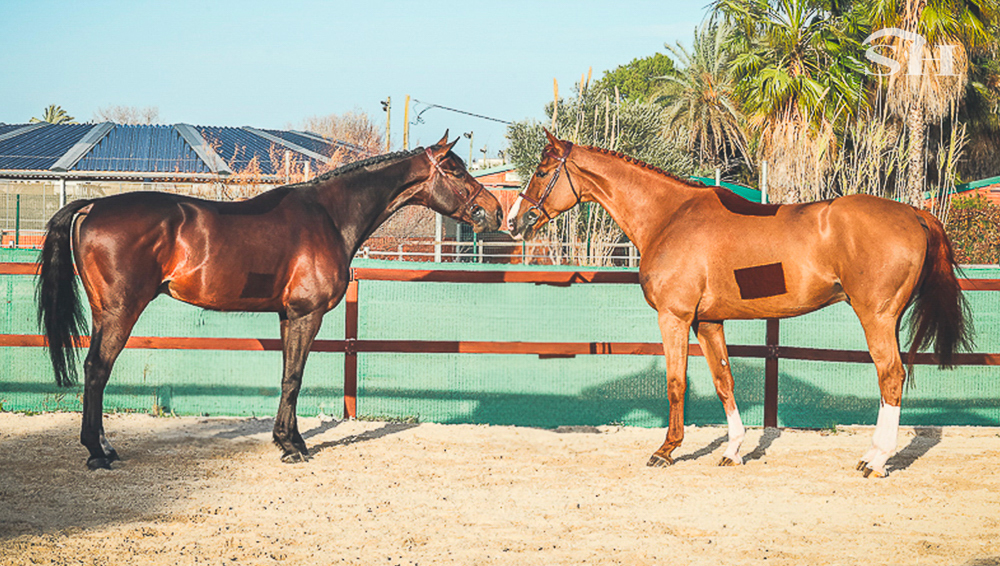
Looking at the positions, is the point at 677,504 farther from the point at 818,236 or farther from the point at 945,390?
the point at 945,390

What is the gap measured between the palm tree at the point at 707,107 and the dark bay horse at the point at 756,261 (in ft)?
88.2

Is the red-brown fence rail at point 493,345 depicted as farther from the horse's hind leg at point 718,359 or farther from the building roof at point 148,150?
the building roof at point 148,150

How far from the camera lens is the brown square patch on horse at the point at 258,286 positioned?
5.30m

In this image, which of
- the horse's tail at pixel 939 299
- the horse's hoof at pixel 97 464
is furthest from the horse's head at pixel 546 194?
the horse's hoof at pixel 97 464

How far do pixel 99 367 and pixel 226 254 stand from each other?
104cm

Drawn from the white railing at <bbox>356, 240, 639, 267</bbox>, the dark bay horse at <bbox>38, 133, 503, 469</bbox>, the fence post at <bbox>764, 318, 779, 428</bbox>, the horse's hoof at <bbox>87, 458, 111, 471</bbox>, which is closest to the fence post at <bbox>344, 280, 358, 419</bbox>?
the dark bay horse at <bbox>38, 133, 503, 469</bbox>

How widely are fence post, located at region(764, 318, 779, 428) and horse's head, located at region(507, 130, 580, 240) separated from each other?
2190 millimetres

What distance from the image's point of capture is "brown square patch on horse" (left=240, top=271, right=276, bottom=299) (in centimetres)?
530

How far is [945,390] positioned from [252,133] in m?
30.2

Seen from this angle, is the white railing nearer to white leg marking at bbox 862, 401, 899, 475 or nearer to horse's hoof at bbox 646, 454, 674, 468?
horse's hoof at bbox 646, 454, 674, 468

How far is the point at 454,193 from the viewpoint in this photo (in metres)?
5.89

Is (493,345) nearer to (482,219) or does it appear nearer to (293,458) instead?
(482,219)

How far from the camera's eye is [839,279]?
5.13m

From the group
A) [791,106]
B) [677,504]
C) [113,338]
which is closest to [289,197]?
[113,338]
